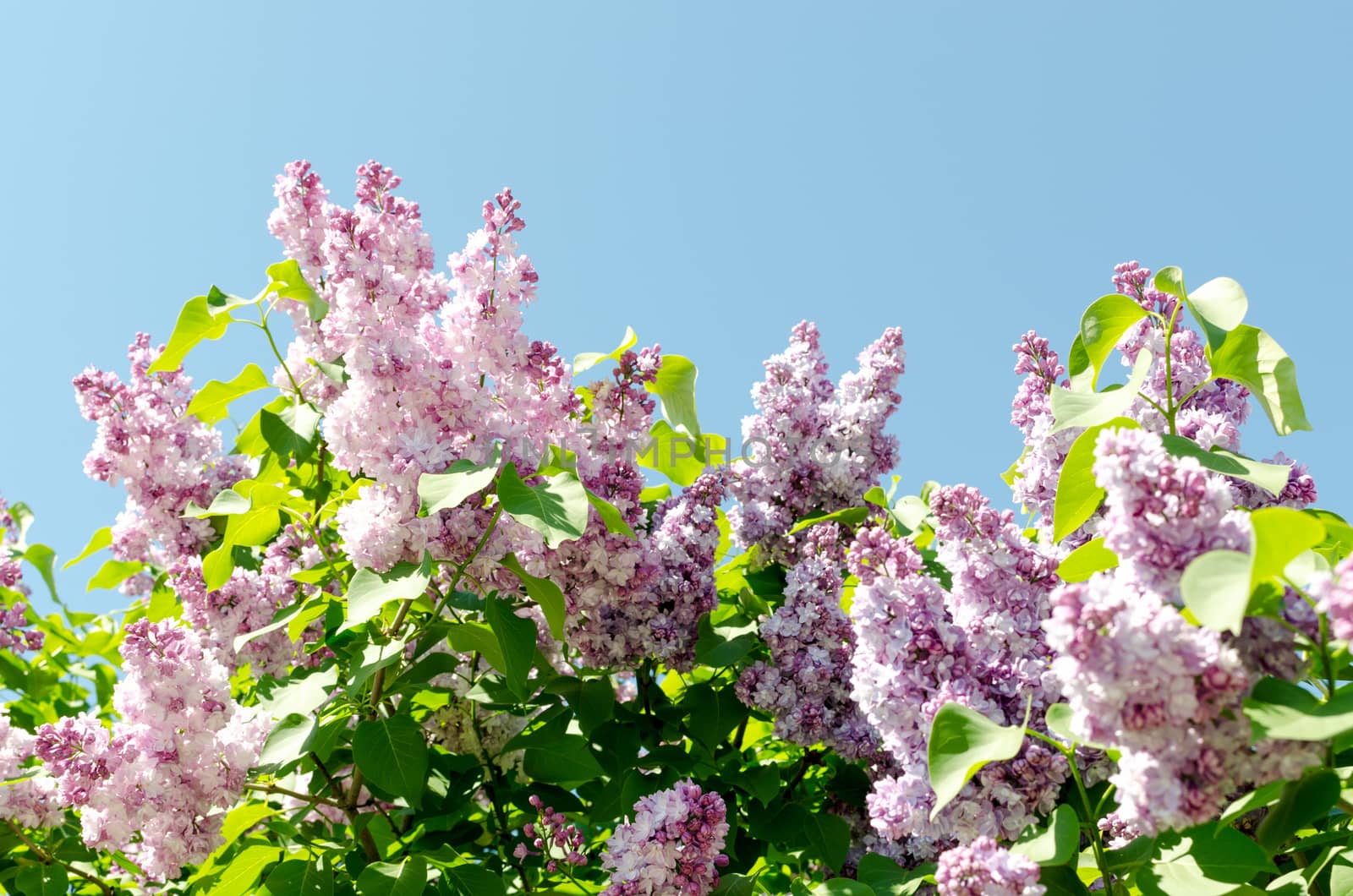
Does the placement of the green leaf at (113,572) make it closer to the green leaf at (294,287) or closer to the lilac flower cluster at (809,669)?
the green leaf at (294,287)

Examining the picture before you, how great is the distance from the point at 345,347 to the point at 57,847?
2.10 m

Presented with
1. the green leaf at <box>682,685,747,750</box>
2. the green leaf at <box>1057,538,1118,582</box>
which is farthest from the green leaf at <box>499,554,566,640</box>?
the green leaf at <box>1057,538,1118,582</box>

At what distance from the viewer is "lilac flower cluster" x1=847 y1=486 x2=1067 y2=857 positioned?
2.26 metres

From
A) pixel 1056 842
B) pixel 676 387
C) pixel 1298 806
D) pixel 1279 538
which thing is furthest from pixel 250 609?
pixel 1279 538

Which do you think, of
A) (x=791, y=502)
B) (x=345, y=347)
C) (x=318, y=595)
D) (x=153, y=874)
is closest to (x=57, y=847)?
(x=153, y=874)

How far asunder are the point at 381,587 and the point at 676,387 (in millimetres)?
1227

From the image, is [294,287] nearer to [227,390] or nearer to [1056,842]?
[227,390]

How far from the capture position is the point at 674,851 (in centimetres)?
279

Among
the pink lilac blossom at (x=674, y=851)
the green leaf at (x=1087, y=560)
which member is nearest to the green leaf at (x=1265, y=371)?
the green leaf at (x=1087, y=560)

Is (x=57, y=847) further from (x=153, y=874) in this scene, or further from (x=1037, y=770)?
(x=1037, y=770)

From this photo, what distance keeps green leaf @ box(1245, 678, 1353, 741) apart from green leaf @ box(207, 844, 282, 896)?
2.63 meters

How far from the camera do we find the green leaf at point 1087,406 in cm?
230

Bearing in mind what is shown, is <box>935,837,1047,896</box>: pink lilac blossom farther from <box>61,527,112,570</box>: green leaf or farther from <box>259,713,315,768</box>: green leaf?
<box>61,527,112,570</box>: green leaf

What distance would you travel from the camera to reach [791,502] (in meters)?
4.16
